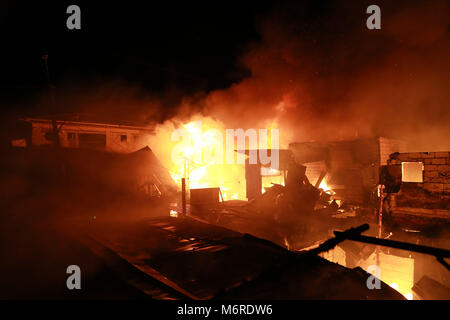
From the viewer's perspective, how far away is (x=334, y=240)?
2.93 metres

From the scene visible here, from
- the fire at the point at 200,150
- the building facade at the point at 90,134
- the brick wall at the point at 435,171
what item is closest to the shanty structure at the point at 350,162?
the brick wall at the point at 435,171

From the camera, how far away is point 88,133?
74.1ft

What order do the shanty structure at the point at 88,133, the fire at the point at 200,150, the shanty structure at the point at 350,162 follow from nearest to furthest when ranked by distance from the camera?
the shanty structure at the point at 350,162 → the shanty structure at the point at 88,133 → the fire at the point at 200,150

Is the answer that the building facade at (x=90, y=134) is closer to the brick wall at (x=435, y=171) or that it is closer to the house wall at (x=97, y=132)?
the house wall at (x=97, y=132)

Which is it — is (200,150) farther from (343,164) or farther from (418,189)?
(418,189)

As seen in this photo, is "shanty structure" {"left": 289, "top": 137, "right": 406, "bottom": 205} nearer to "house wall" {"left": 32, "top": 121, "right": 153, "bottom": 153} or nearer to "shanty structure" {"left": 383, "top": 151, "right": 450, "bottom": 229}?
"shanty structure" {"left": 383, "top": 151, "right": 450, "bottom": 229}

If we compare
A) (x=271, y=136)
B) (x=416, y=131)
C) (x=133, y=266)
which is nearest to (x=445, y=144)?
(x=416, y=131)

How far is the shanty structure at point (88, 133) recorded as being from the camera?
19875mm

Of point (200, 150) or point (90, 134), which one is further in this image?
point (200, 150)

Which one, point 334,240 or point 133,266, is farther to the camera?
point 133,266

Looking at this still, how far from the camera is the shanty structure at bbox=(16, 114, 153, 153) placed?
1988 cm

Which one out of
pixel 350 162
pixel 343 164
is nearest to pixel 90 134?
pixel 343 164
